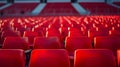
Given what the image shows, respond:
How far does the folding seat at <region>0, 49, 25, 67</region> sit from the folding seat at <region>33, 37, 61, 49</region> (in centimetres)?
179

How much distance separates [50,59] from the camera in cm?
401

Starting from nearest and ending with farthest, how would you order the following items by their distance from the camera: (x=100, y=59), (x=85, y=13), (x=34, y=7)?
1. (x=100, y=59)
2. (x=85, y=13)
3. (x=34, y=7)

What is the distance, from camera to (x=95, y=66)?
399 centimetres

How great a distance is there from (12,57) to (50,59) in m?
0.58

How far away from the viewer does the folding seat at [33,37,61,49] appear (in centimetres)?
589

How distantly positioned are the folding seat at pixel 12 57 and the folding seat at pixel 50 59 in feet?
0.55

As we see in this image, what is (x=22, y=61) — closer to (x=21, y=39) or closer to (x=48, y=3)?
(x=21, y=39)

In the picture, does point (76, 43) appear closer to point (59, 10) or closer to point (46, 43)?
point (46, 43)

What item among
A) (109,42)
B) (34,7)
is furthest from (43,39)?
(34,7)

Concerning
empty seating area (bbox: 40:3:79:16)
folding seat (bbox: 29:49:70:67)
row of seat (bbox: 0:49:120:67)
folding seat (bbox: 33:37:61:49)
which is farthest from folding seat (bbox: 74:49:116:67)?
empty seating area (bbox: 40:3:79:16)

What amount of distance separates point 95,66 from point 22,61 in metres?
1.10

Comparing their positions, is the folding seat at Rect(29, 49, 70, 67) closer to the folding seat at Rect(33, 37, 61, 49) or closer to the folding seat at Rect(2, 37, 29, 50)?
the folding seat at Rect(33, 37, 61, 49)

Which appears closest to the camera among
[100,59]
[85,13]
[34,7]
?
[100,59]

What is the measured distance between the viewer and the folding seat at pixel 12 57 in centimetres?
405
